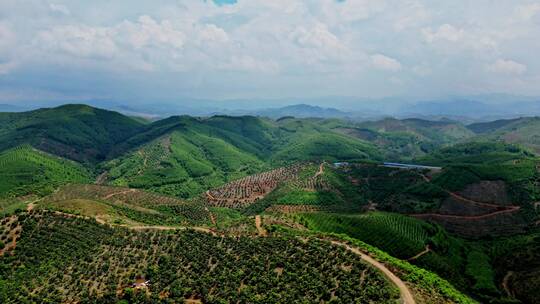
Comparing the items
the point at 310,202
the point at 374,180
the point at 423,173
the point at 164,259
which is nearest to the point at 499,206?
the point at 423,173

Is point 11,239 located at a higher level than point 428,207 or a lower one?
higher

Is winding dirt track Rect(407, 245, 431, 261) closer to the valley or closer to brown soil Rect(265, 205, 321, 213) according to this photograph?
the valley

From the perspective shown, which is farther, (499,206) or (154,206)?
(499,206)

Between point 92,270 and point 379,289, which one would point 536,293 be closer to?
point 379,289

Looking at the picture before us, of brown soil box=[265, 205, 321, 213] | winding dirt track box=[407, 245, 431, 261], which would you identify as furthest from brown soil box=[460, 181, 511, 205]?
brown soil box=[265, 205, 321, 213]

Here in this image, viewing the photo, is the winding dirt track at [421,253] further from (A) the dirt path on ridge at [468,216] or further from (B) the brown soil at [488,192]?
(B) the brown soil at [488,192]

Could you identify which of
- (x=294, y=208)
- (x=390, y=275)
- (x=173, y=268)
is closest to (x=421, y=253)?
(x=390, y=275)
